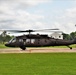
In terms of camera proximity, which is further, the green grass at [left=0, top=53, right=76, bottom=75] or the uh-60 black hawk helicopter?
the uh-60 black hawk helicopter

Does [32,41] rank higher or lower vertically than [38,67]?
higher

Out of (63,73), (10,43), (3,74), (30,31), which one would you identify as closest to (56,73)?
(63,73)

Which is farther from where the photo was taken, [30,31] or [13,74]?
[30,31]

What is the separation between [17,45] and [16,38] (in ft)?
3.84

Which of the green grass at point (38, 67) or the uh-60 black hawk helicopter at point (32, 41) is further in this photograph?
the uh-60 black hawk helicopter at point (32, 41)

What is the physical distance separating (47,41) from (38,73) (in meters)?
29.2

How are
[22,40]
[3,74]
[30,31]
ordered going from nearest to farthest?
[3,74] < [30,31] < [22,40]

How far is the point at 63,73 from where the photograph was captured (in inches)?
508

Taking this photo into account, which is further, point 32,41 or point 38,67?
point 32,41

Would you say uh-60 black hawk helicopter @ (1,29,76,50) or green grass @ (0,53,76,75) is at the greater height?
uh-60 black hawk helicopter @ (1,29,76,50)

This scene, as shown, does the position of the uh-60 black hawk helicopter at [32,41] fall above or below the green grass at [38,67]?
above

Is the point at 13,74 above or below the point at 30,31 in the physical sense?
below

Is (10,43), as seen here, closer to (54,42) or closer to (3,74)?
(54,42)

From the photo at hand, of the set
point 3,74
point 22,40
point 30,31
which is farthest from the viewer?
point 22,40
